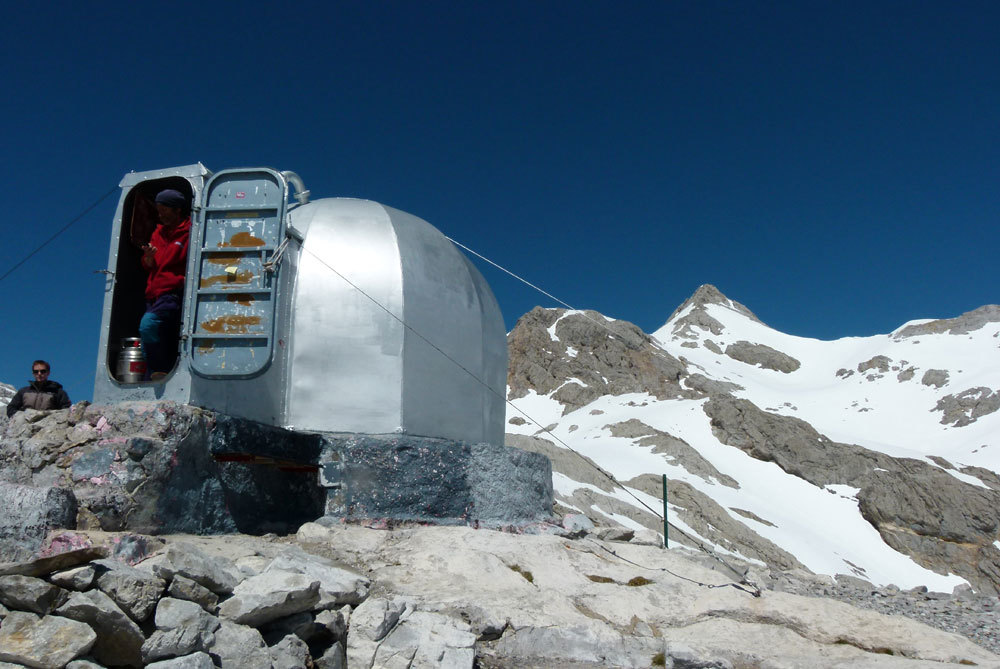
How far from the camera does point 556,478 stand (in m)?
23.7

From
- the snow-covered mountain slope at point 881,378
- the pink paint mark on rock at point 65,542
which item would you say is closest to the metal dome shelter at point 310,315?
the pink paint mark on rock at point 65,542

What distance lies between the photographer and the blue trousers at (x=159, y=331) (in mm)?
6141

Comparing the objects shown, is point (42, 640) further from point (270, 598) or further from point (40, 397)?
point (40, 397)

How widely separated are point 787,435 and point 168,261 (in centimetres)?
4396

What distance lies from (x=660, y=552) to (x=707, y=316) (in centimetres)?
→ 9540

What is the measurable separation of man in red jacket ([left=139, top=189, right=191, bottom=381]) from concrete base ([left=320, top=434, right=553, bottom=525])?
148cm

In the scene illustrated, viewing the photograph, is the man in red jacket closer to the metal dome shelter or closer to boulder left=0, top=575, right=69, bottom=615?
the metal dome shelter

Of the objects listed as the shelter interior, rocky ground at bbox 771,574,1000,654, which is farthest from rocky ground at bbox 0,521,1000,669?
rocky ground at bbox 771,574,1000,654

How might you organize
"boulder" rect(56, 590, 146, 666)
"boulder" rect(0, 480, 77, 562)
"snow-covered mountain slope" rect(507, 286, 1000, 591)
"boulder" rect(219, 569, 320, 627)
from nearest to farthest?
"boulder" rect(56, 590, 146, 666) < "boulder" rect(219, 569, 320, 627) < "boulder" rect(0, 480, 77, 562) < "snow-covered mountain slope" rect(507, 286, 1000, 591)

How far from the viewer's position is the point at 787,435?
1783 inches

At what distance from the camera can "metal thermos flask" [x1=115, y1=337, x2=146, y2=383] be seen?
20.1 ft

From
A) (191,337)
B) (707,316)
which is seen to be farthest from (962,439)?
(191,337)

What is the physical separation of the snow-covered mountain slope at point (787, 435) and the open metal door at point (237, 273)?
48.1ft

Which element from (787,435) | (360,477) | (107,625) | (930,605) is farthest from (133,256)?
(787,435)
